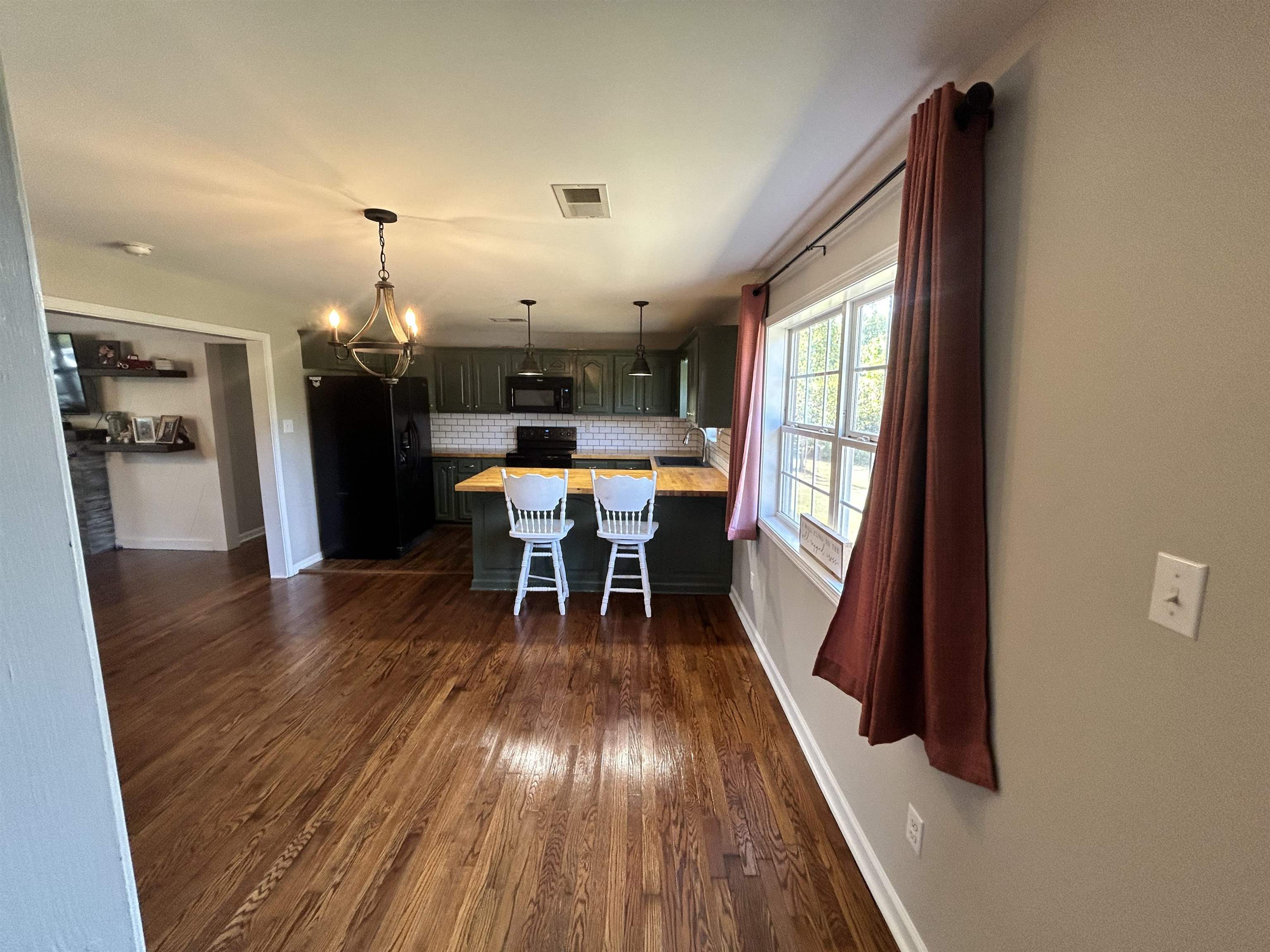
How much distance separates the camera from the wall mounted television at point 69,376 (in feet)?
14.3

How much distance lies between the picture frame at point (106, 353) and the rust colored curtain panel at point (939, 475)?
6.34m

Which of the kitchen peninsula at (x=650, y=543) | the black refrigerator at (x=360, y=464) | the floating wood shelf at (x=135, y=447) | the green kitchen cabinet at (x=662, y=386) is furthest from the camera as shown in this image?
the green kitchen cabinet at (x=662, y=386)

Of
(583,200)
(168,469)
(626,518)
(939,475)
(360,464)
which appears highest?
(583,200)

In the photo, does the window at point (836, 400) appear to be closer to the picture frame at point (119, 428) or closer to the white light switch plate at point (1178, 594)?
the white light switch plate at point (1178, 594)

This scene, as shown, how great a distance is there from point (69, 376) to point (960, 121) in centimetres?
683

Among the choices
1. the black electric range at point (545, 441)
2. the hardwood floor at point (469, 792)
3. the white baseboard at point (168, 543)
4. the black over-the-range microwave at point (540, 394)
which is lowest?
the hardwood floor at point (469, 792)

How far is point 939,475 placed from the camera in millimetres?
1086

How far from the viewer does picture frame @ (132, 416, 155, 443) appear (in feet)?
15.8

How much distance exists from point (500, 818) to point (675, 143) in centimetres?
233

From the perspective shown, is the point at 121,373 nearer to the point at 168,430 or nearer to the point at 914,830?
the point at 168,430

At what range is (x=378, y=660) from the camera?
2.83 meters

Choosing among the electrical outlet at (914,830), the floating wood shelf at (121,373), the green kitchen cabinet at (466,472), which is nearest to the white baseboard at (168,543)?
the floating wood shelf at (121,373)

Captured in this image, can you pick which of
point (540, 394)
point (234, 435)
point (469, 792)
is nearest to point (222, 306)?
point (234, 435)

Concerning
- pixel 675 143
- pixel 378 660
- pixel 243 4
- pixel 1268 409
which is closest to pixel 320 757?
pixel 378 660
